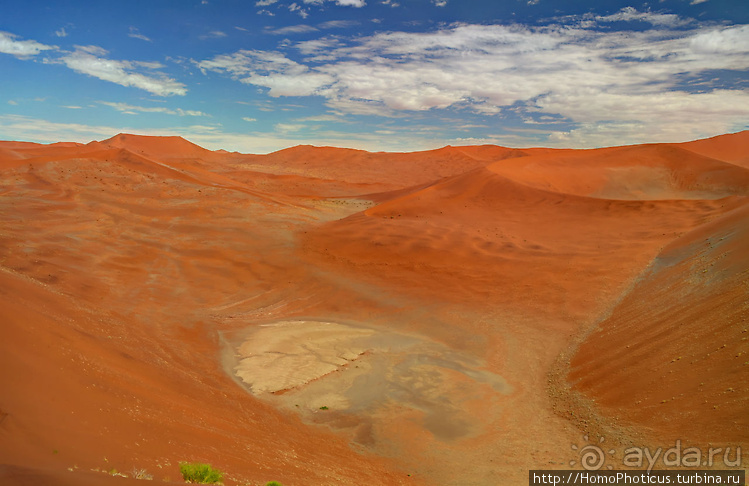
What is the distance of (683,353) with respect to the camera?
10.9 metres

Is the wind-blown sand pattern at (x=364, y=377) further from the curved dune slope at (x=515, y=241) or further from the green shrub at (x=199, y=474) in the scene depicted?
the green shrub at (x=199, y=474)

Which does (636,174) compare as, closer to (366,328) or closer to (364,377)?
(366,328)

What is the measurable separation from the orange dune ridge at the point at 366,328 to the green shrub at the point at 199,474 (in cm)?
33

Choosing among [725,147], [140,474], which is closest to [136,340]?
[140,474]

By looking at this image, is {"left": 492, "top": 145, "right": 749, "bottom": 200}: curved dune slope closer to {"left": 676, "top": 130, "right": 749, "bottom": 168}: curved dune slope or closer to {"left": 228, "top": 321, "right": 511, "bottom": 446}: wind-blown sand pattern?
{"left": 676, "top": 130, "right": 749, "bottom": 168}: curved dune slope

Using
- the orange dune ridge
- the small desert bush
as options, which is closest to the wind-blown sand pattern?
the orange dune ridge

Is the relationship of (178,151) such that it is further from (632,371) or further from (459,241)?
(632,371)

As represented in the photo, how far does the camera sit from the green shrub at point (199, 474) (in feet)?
17.9

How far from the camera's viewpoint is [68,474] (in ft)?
14.0

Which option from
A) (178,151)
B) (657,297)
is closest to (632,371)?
(657,297)

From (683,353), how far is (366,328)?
33.2ft

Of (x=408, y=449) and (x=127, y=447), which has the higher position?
(x=127, y=447)

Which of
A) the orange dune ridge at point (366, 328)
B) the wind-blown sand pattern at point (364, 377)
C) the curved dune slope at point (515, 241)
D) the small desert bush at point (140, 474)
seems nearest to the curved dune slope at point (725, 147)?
the orange dune ridge at point (366, 328)

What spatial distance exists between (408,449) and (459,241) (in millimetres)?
16330
